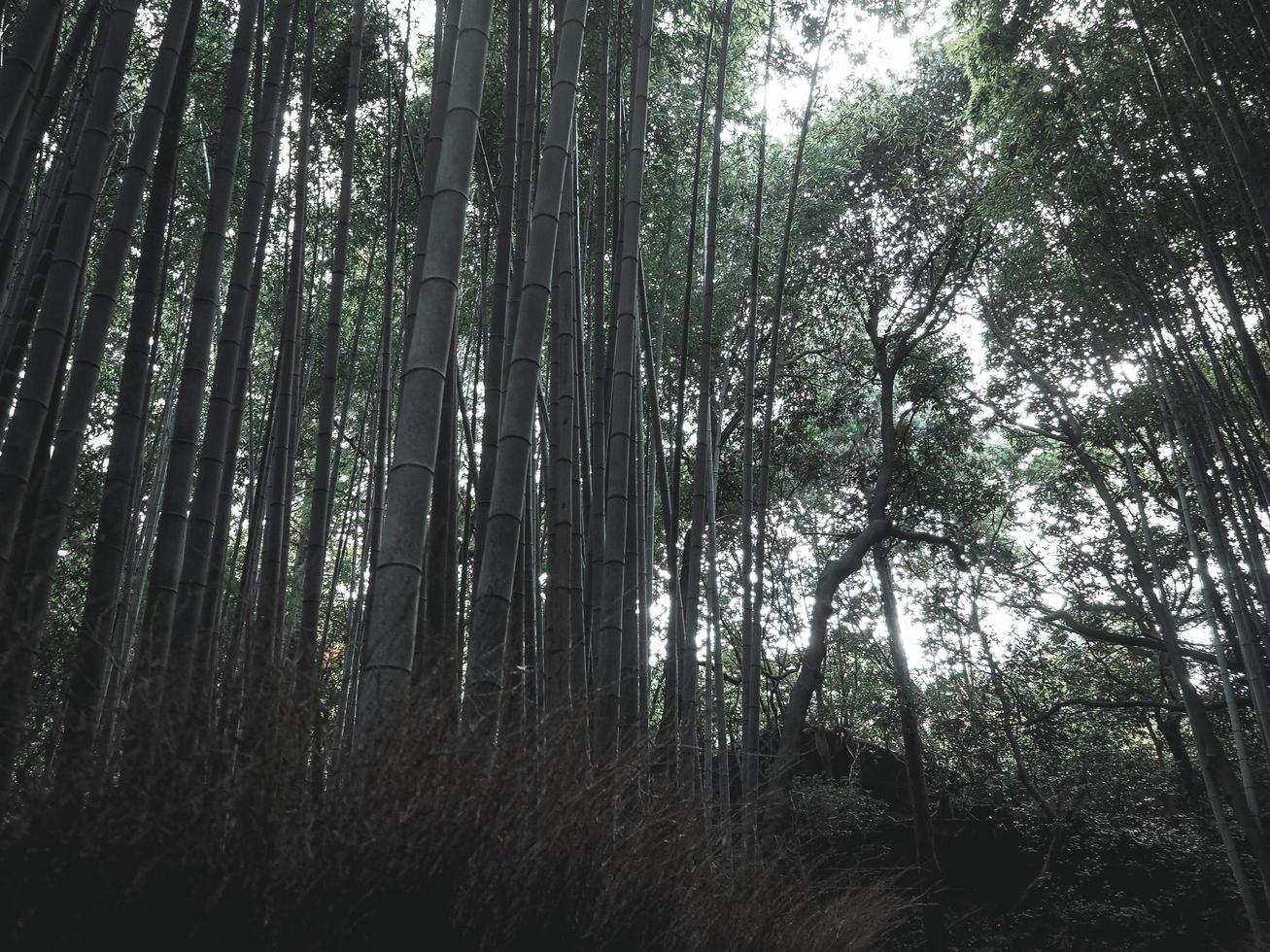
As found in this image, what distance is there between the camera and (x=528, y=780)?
1338 millimetres

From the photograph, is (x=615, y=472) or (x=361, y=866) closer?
(x=361, y=866)

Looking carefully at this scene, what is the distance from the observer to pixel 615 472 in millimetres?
2371

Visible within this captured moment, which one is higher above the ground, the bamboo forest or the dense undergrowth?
the bamboo forest

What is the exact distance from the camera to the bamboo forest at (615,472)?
3.79 ft

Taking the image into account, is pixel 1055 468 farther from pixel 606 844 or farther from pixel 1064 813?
pixel 606 844

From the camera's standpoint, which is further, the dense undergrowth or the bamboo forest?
the bamboo forest

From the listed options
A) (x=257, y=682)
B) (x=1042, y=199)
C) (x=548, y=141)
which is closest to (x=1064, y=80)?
(x=1042, y=199)

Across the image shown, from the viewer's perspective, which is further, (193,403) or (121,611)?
(121,611)

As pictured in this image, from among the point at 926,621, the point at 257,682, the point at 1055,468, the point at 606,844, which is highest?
the point at 1055,468

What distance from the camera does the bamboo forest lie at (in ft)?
3.79

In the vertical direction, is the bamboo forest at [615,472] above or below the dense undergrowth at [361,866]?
above

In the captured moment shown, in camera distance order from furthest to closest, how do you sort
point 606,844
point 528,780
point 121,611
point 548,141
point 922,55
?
point 922,55 < point 121,611 < point 548,141 < point 606,844 < point 528,780

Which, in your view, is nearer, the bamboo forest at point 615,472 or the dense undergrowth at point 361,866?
the dense undergrowth at point 361,866

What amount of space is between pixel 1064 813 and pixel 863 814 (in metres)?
1.99
